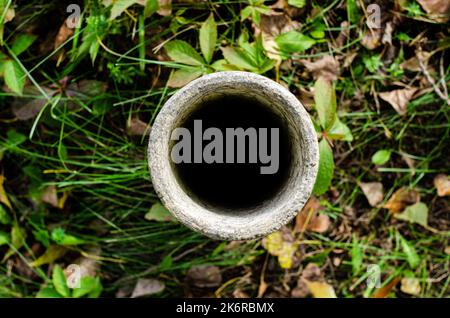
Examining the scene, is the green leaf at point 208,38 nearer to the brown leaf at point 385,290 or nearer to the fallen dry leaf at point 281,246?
the fallen dry leaf at point 281,246

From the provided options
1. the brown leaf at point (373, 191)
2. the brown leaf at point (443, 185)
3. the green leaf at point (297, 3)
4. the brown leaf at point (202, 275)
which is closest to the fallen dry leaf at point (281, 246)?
the brown leaf at point (202, 275)

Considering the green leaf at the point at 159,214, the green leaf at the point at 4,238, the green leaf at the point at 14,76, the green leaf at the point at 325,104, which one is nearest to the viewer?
the green leaf at the point at 325,104

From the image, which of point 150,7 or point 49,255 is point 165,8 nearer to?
point 150,7

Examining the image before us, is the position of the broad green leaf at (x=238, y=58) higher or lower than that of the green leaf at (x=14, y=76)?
higher

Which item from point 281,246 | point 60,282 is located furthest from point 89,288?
point 281,246

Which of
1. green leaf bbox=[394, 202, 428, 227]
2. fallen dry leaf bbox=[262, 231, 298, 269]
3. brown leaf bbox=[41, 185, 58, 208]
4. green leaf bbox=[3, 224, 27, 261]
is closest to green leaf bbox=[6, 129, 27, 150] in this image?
brown leaf bbox=[41, 185, 58, 208]

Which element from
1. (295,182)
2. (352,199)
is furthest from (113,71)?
(352,199)

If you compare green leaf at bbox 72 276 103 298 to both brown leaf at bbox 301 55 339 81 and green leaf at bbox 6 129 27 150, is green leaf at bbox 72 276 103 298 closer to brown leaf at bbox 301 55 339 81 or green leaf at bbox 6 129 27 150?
green leaf at bbox 6 129 27 150
